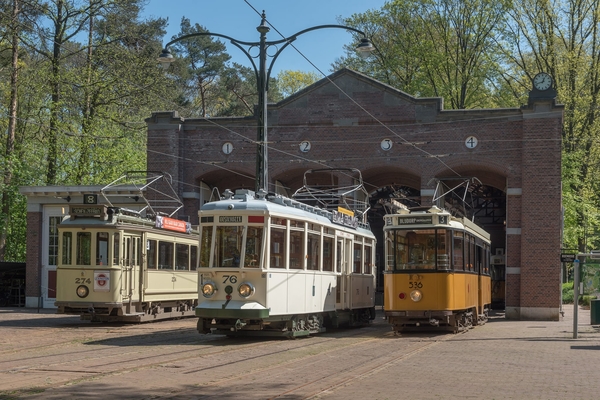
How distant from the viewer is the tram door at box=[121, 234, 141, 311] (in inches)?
Answer: 861

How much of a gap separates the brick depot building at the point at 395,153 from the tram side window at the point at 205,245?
12.0 m

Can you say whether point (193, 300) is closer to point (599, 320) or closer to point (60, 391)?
point (599, 320)

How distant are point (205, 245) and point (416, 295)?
5134 millimetres

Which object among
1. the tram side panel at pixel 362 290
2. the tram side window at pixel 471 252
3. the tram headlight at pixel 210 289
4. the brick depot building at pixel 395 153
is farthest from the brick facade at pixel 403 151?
the tram headlight at pixel 210 289

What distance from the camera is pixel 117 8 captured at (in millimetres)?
40375

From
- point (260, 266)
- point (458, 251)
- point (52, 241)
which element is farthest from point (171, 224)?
point (52, 241)

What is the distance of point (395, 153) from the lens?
30.5 metres

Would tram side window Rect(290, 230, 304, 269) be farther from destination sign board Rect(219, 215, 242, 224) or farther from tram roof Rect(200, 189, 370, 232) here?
destination sign board Rect(219, 215, 242, 224)

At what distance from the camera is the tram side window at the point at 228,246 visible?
55.6ft

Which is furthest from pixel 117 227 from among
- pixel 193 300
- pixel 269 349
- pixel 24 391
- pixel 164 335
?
pixel 24 391

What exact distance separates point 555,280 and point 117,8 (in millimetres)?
23431

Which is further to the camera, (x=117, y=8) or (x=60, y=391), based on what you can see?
(x=117, y=8)

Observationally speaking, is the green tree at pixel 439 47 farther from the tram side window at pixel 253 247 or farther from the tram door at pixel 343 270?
the tram side window at pixel 253 247

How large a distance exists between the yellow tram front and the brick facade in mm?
9150
